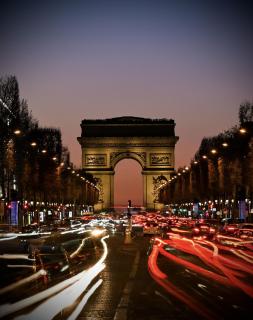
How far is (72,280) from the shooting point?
18.9m

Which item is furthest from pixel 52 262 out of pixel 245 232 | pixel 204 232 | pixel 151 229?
pixel 151 229

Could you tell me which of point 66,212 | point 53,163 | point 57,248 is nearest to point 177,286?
point 57,248

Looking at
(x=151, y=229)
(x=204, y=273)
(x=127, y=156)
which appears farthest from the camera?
(x=127, y=156)

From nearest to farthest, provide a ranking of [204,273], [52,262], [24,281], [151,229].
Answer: [24,281], [52,262], [204,273], [151,229]

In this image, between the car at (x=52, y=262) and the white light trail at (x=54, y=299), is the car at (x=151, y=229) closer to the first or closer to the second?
the white light trail at (x=54, y=299)

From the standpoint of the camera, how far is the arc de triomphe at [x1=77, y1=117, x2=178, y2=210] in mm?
172125

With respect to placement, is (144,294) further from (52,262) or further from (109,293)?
(52,262)

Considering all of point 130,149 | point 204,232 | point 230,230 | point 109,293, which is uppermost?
point 130,149

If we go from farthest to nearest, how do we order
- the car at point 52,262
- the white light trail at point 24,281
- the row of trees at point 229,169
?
the row of trees at point 229,169, the car at point 52,262, the white light trail at point 24,281

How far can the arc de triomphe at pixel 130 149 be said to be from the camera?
565 feet

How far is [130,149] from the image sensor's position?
174875 millimetres

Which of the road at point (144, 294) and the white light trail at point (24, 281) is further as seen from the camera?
the white light trail at point (24, 281)

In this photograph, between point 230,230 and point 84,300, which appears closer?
point 84,300

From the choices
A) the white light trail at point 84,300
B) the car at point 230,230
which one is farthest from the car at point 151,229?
the white light trail at point 84,300
